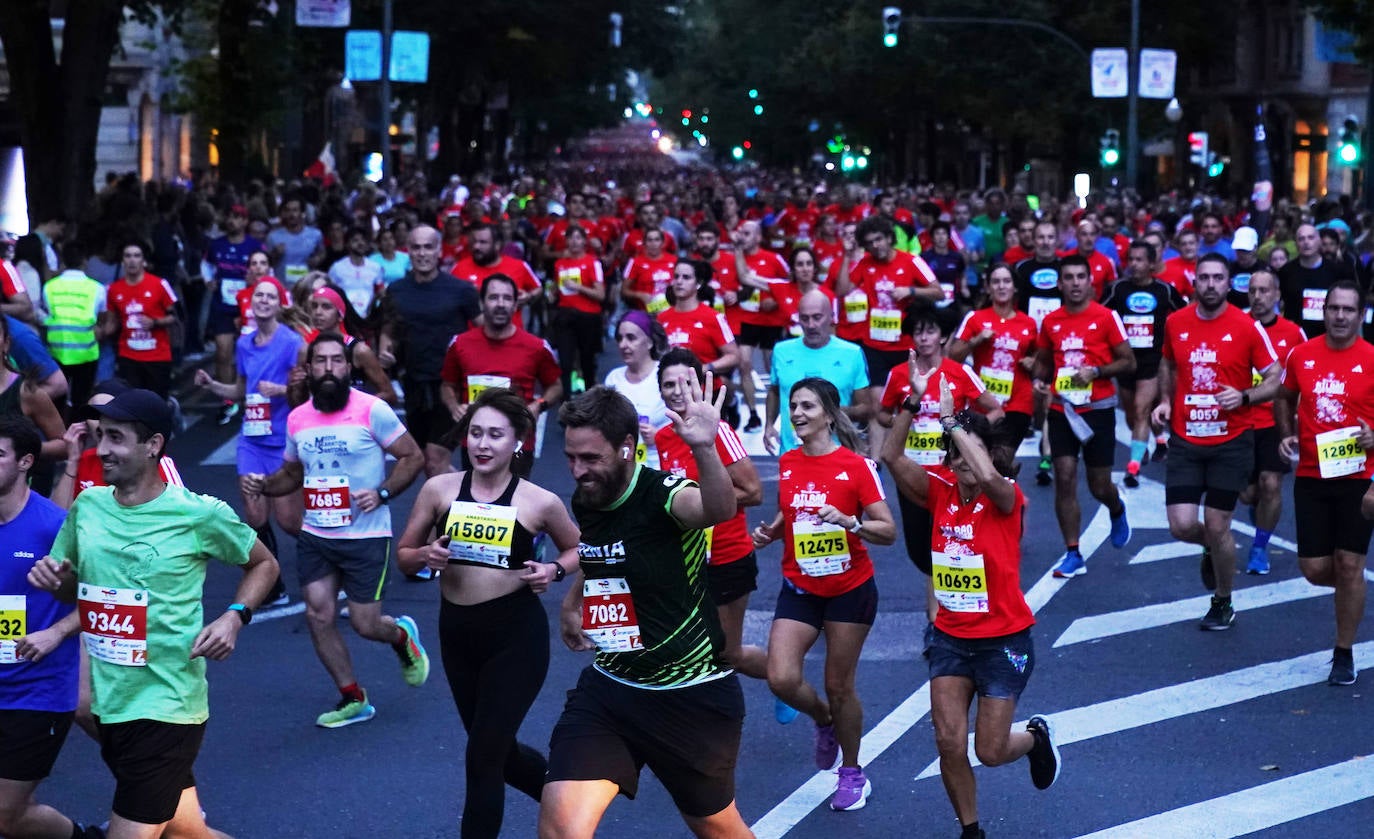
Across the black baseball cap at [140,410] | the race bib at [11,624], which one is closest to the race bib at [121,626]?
the race bib at [11,624]

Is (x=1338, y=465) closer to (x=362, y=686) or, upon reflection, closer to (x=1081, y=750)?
(x=1081, y=750)

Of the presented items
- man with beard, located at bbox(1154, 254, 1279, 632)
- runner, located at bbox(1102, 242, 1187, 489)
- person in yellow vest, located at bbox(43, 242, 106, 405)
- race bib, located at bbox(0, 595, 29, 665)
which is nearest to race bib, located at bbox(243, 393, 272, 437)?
person in yellow vest, located at bbox(43, 242, 106, 405)

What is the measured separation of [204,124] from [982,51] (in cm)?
2864

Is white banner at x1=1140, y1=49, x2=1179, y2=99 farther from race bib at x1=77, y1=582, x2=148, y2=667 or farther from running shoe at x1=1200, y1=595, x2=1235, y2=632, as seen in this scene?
race bib at x1=77, y1=582, x2=148, y2=667

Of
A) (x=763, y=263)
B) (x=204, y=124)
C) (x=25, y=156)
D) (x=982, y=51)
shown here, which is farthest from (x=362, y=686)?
(x=982, y=51)

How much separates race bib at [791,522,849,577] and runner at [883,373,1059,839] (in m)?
0.53

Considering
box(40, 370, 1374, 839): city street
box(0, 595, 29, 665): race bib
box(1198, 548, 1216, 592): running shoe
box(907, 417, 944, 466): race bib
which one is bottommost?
box(40, 370, 1374, 839): city street

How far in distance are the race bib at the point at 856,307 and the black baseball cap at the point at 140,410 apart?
421 inches

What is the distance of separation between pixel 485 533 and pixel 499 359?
4.85 metres

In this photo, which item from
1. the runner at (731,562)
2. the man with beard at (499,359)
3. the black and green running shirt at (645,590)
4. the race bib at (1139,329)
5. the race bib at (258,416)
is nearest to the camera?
the black and green running shirt at (645,590)

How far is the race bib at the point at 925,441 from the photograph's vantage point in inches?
448

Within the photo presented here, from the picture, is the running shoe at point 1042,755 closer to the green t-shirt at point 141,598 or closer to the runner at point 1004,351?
the green t-shirt at point 141,598

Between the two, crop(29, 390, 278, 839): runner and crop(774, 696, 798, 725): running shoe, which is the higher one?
crop(29, 390, 278, 839): runner

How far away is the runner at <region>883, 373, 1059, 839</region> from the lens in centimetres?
708
